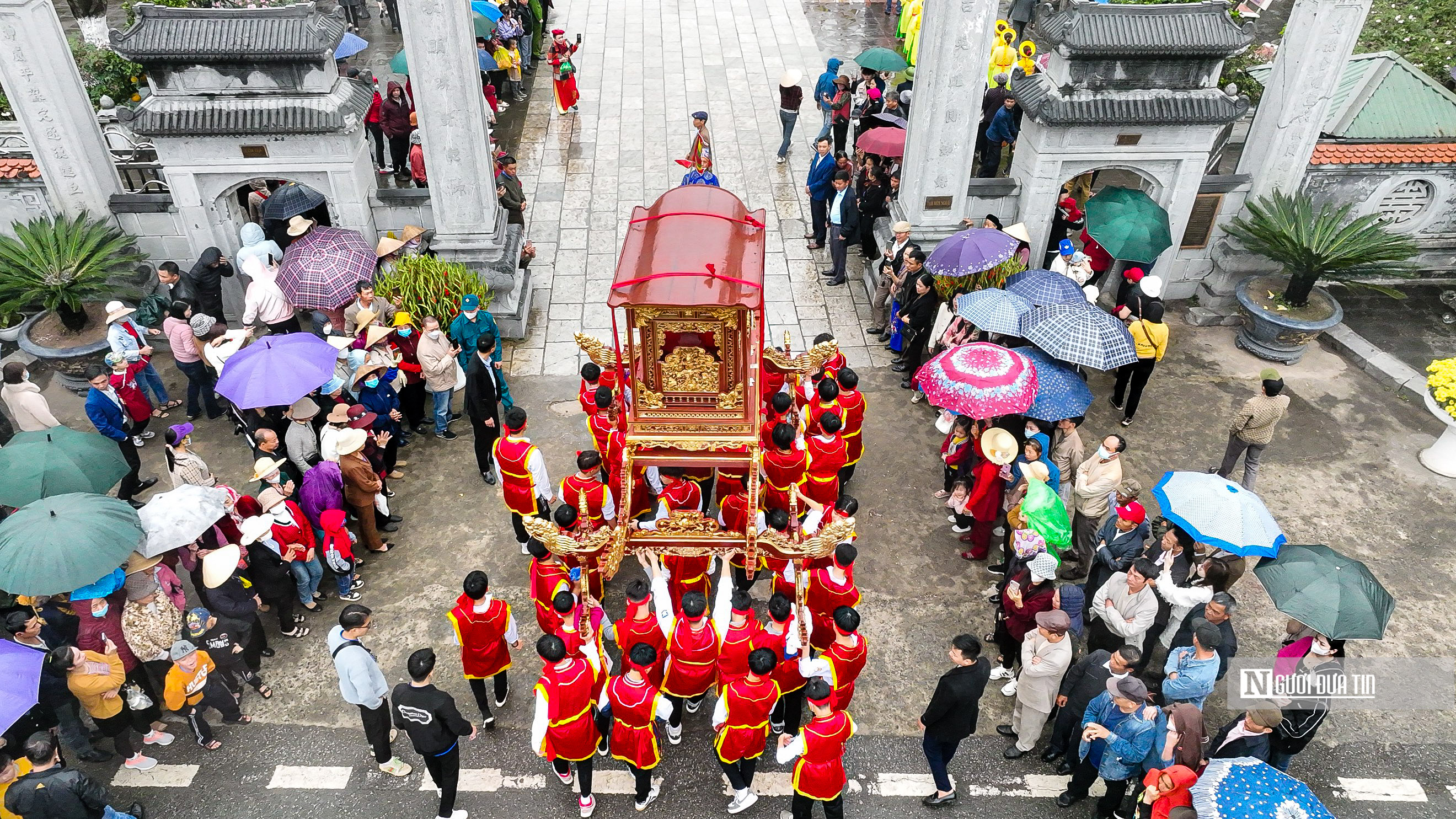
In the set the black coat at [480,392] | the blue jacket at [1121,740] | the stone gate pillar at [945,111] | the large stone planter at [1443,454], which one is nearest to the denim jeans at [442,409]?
the black coat at [480,392]

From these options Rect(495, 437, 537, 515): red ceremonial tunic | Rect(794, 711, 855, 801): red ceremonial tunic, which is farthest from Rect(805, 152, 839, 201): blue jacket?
Rect(794, 711, 855, 801): red ceremonial tunic

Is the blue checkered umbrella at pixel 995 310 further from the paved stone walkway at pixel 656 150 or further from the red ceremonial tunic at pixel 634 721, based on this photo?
the red ceremonial tunic at pixel 634 721

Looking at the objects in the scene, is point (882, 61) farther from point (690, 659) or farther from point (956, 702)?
point (956, 702)

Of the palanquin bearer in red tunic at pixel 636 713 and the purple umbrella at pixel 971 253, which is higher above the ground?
the purple umbrella at pixel 971 253

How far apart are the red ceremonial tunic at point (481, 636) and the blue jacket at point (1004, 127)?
1014cm

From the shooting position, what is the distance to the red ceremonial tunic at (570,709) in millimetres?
5895

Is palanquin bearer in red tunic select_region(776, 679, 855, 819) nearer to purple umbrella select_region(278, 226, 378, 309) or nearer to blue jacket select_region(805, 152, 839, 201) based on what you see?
purple umbrella select_region(278, 226, 378, 309)

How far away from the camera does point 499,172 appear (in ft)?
40.2

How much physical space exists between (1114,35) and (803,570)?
734cm

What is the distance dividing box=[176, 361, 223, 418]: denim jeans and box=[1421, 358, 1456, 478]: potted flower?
12.6 metres

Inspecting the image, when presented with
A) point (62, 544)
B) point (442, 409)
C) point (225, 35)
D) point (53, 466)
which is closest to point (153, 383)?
point (53, 466)

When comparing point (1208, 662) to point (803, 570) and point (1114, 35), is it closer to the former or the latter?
point (803, 570)

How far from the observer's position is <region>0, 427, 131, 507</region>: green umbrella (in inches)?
283

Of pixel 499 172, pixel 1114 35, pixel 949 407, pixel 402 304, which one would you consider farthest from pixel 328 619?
pixel 1114 35
